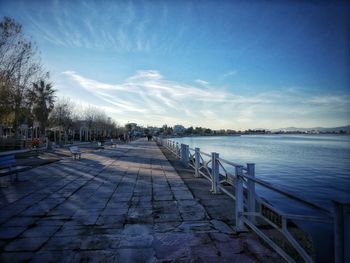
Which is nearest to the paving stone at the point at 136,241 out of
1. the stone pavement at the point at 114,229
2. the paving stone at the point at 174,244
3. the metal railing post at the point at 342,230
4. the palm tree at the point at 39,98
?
the stone pavement at the point at 114,229

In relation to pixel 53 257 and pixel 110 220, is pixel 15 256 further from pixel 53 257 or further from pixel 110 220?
pixel 110 220

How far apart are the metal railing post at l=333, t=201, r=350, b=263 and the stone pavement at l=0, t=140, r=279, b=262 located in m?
1.33

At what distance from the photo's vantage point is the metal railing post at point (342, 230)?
2.32 metres

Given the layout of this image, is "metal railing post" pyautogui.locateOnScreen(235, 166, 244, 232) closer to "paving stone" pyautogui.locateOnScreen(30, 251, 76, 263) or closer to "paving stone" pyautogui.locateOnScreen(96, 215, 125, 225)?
"paving stone" pyautogui.locateOnScreen(96, 215, 125, 225)

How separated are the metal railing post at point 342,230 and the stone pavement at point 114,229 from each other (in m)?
1.33

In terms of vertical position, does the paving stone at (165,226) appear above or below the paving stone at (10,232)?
above

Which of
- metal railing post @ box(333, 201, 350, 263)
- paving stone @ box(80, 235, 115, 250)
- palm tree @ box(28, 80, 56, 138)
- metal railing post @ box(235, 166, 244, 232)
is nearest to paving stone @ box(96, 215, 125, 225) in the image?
paving stone @ box(80, 235, 115, 250)

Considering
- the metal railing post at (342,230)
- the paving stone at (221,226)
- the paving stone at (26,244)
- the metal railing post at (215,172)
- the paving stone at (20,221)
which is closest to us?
the metal railing post at (342,230)

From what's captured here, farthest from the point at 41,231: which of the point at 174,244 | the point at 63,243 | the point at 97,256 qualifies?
the point at 174,244

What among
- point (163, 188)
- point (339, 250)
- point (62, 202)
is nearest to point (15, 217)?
point (62, 202)

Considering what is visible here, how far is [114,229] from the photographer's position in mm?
4660

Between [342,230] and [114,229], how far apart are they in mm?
3513

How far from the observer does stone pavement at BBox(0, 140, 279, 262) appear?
12.1 ft

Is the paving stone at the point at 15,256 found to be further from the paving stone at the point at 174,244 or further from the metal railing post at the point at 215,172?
the metal railing post at the point at 215,172
